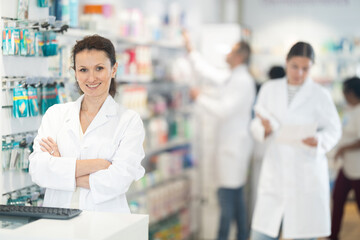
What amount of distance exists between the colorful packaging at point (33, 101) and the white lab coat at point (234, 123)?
271 cm

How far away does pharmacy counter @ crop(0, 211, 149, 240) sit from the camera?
2.15 m

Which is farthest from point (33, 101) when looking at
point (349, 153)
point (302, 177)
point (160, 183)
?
point (349, 153)

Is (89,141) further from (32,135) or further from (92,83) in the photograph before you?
(32,135)

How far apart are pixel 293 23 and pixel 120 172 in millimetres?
7219

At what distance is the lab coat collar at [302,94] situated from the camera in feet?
12.4

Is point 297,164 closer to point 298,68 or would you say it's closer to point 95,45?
point 298,68

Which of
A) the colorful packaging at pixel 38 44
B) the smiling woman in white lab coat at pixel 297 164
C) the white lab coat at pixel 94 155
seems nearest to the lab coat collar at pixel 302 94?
the smiling woman in white lab coat at pixel 297 164

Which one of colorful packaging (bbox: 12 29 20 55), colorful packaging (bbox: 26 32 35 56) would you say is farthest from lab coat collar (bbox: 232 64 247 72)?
colorful packaging (bbox: 12 29 20 55)

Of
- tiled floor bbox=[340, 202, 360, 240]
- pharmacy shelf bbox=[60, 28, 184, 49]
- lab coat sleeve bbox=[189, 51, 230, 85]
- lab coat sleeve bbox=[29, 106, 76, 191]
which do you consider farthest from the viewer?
Result: tiled floor bbox=[340, 202, 360, 240]

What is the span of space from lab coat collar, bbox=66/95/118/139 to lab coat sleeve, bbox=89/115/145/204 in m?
0.12

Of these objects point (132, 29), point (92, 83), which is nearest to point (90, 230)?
point (92, 83)

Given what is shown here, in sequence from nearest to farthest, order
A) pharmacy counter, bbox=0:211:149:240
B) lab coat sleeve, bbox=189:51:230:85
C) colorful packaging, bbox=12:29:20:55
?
pharmacy counter, bbox=0:211:149:240
colorful packaging, bbox=12:29:20:55
lab coat sleeve, bbox=189:51:230:85

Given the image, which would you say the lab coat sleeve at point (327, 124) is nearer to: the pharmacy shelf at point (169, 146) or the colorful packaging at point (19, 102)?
the colorful packaging at point (19, 102)

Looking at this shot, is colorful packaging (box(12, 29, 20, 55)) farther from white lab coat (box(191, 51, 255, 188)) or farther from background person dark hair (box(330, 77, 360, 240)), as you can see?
background person dark hair (box(330, 77, 360, 240))
